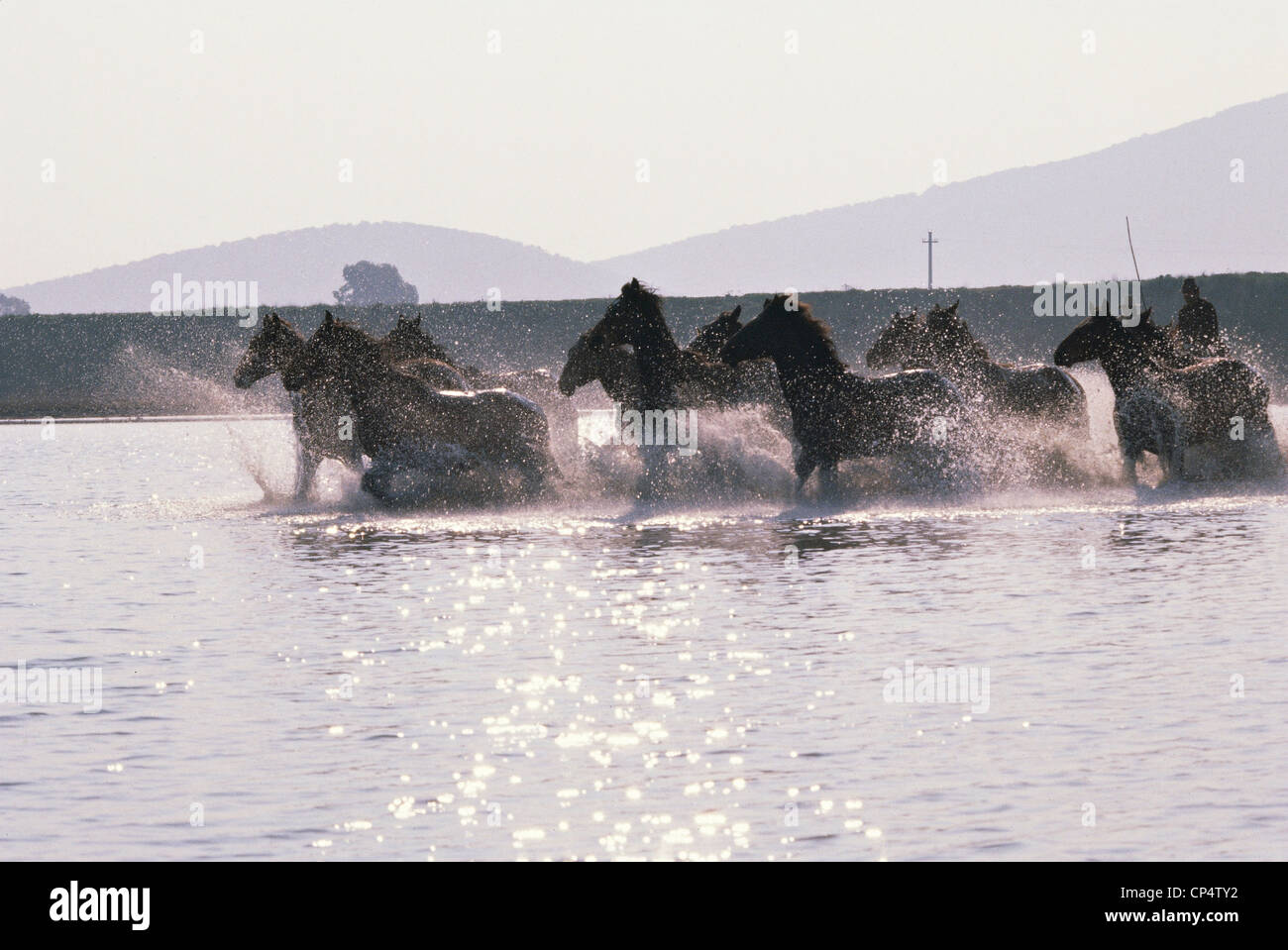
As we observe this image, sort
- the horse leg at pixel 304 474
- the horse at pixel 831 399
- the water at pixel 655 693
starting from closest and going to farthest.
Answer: the water at pixel 655 693, the horse at pixel 831 399, the horse leg at pixel 304 474

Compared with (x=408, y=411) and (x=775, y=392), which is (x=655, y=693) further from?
(x=775, y=392)

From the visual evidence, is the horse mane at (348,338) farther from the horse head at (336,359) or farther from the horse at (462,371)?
the horse at (462,371)

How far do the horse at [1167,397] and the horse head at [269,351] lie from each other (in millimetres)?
8425

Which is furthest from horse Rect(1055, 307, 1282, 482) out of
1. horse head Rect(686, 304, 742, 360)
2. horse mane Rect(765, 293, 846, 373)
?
horse head Rect(686, 304, 742, 360)

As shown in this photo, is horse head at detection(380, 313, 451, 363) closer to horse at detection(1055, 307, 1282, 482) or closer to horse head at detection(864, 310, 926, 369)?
horse head at detection(864, 310, 926, 369)

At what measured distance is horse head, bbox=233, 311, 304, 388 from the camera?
2066 cm

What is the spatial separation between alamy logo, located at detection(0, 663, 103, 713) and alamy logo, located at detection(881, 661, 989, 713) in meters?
3.87

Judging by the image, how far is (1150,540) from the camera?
16.3 metres

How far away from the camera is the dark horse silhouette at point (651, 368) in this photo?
68.4ft

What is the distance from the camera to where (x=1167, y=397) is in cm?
2178

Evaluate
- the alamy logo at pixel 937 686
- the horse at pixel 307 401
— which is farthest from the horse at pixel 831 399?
the alamy logo at pixel 937 686
